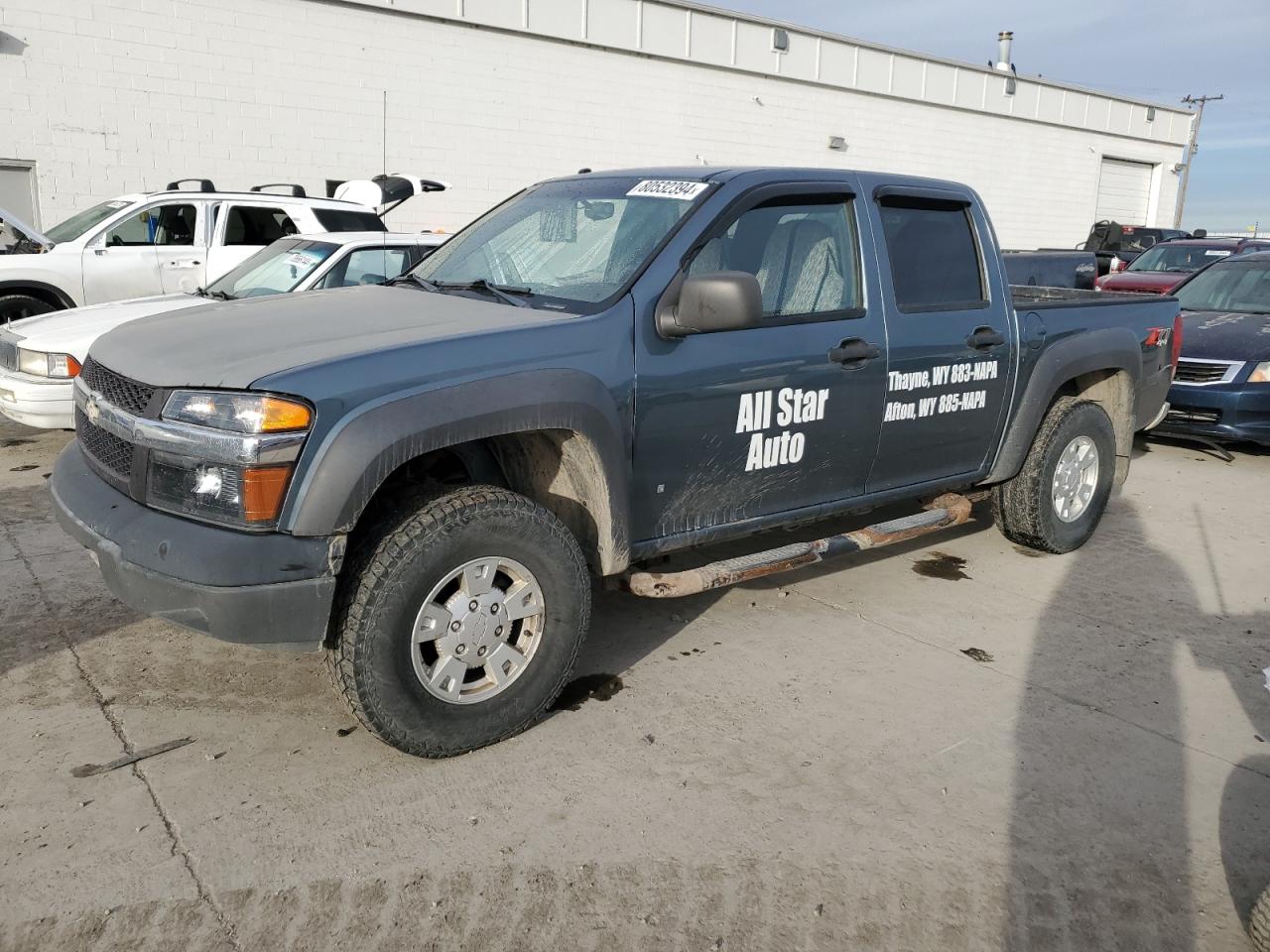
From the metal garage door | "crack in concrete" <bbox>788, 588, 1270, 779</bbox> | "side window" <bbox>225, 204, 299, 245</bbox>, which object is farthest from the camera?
the metal garage door

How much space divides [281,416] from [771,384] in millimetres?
1809

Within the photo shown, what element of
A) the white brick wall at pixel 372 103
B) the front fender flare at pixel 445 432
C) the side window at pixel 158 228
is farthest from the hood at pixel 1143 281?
Result: the front fender flare at pixel 445 432

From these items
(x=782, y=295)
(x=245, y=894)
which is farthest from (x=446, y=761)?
(x=782, y=295)

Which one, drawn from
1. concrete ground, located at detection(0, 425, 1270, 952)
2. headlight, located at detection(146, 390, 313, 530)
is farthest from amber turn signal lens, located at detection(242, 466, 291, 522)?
concrete ground, located at detection(0, 425, 1270, 952)

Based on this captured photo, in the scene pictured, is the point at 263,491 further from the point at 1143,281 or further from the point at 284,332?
the point at 1143,281

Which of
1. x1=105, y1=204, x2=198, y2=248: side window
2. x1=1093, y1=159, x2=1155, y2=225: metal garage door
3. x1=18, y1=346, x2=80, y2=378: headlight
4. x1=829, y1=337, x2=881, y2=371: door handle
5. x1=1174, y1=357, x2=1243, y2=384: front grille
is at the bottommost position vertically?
x1=18, y1=346, x2=80, y2=378: headlight

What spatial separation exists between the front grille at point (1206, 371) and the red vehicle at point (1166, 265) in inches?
209

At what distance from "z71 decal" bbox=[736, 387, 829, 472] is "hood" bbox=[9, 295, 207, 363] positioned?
3961 millimetres

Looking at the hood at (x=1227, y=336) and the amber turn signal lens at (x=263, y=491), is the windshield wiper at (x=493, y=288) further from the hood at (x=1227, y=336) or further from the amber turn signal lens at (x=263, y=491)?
the hood at (x=1227, y=336)

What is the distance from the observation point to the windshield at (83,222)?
9508 mm

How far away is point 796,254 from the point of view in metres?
4.18

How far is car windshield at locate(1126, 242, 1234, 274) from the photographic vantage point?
14211 mm

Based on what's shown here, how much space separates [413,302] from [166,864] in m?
2.05

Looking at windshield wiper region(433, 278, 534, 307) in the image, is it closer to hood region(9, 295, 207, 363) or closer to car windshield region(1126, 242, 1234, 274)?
hood region(9, 295, 207, 363)
